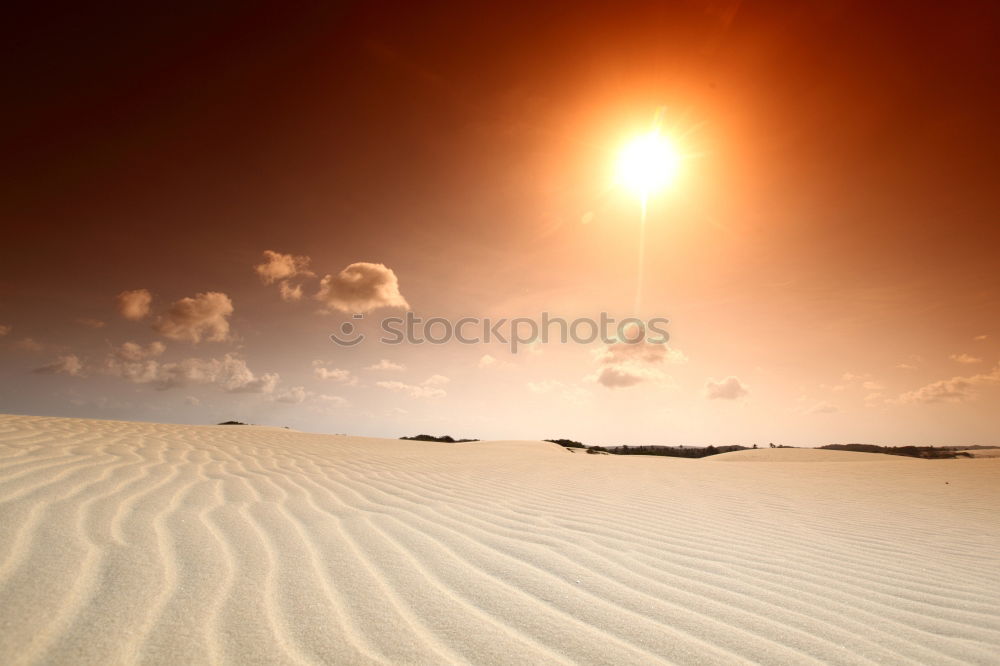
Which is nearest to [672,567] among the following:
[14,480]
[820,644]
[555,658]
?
[820,644]

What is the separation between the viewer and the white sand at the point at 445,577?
61.3 inches

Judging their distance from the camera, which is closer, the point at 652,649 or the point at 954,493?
the point at 652,649

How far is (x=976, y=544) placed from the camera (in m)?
3.85

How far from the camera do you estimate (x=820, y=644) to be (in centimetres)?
178

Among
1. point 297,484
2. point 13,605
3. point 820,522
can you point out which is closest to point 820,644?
point 13,605

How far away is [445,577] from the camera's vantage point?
223 centimetres

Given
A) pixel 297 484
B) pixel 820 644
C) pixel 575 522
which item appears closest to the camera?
pixel 820 644

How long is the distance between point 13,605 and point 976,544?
20.0ft

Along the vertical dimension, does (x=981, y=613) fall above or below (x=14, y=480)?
below

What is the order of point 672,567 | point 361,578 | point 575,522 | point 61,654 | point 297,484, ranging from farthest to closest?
point 297,484, point 575,522, point 672,567, point 361,578, point 61,654

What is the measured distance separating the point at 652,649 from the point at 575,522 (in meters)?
2.09

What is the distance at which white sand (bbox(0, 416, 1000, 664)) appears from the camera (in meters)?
1.56

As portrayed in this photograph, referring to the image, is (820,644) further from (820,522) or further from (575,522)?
(820,522)

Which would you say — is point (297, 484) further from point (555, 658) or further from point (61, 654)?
point (555, 658)
